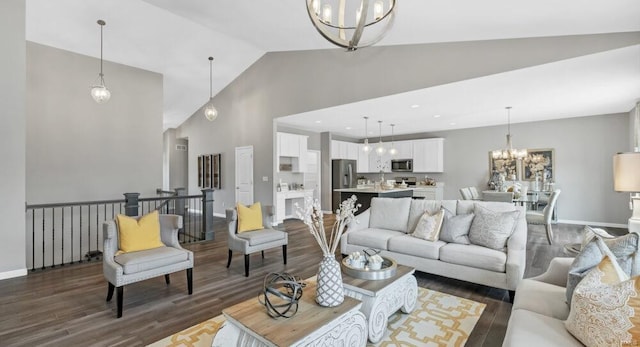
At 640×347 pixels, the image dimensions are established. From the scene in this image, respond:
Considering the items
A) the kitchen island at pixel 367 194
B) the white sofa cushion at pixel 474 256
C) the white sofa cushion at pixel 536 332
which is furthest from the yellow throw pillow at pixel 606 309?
the kitchen island at pixel 367 194

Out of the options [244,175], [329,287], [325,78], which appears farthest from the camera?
[244,175]

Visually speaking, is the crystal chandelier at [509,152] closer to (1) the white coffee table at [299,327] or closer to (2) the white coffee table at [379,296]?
(2) the white coffee table at [379,296]

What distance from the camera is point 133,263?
2.77 meters

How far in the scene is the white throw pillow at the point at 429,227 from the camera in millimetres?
3597

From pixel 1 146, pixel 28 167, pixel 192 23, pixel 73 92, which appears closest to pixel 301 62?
pixel 192 23

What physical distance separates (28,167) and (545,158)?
1100cm

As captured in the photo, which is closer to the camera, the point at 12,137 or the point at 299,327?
the point at 299,327

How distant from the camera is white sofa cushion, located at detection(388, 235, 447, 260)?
3416 mm

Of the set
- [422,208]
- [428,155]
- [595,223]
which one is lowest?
[595,223]

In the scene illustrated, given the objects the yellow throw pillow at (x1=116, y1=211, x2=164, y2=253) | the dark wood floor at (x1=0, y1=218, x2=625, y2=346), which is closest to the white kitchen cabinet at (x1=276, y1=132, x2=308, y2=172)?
the dark wood floor at (x1=0, y1=218, x2=625, y2=346)

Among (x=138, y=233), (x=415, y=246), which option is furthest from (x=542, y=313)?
(x=138, y=233)

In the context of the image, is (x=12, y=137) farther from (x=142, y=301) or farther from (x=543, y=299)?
(x=543, y=299)

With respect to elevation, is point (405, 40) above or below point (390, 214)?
above

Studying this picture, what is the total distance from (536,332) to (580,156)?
24.2ft
